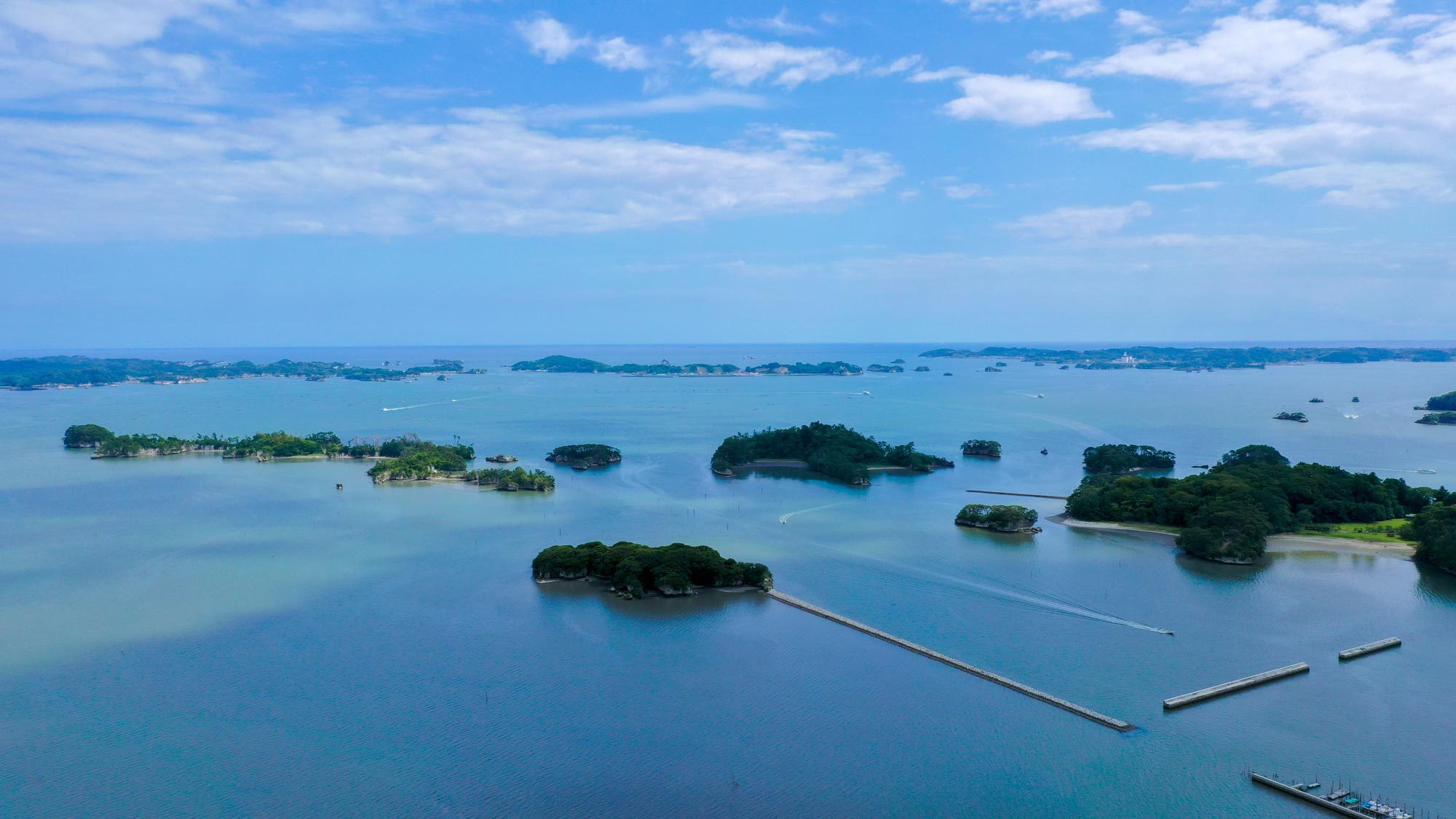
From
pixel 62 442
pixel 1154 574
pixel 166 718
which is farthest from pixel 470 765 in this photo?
pixel 62 442

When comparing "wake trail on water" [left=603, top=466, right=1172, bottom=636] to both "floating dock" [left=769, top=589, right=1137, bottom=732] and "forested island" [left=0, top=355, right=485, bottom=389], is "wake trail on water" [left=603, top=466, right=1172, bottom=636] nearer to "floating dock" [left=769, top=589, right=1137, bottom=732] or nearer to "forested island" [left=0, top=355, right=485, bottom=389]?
"floating dock" [left=769, top=589, right=1137, bottom=732]

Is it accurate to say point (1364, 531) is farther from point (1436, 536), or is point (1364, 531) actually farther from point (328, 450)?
point (328, 450)

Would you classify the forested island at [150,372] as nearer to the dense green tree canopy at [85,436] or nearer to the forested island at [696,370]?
the forested island at [696,370]

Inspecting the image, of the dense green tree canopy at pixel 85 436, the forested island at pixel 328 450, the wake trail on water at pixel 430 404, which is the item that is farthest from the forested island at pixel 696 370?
the dense green tree canopy at pixel 85 436

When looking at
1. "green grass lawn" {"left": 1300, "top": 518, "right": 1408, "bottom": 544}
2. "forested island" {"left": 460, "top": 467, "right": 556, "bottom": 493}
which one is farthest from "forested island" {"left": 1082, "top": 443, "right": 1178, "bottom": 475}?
"forested island" {"left": 460, "top": 467, "right": 556, "bottom": 493}

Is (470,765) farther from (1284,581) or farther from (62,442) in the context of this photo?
(62,442)
